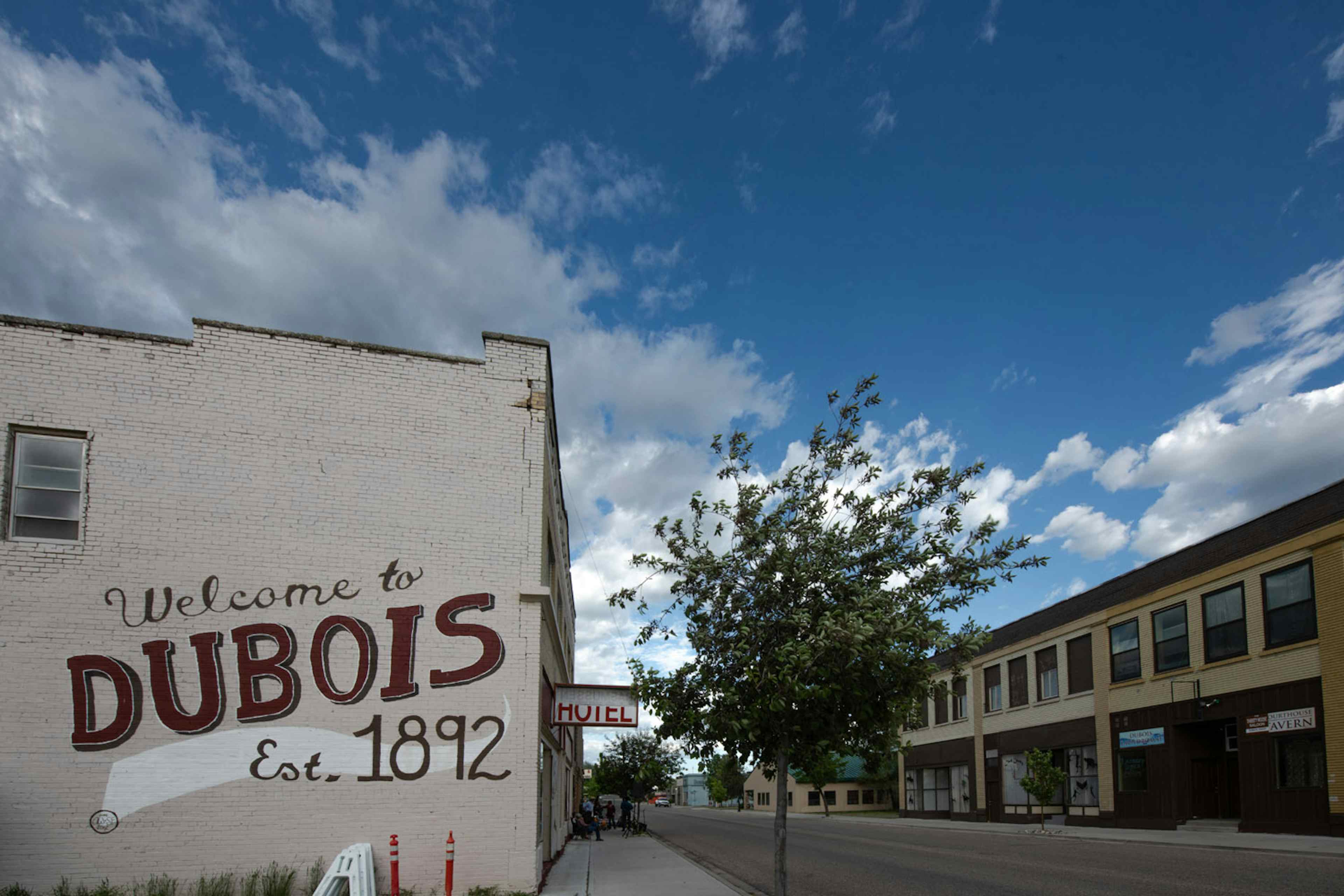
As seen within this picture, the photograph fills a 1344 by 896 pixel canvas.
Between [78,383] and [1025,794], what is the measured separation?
→ 113ft

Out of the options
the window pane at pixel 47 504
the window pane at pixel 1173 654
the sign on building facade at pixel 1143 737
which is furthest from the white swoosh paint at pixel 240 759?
the sign on building facade at pixel 1143 737

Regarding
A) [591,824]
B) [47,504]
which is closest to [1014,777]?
[591,824]

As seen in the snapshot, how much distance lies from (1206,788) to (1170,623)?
15.2ft

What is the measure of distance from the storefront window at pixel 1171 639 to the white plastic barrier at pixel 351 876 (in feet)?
77.8

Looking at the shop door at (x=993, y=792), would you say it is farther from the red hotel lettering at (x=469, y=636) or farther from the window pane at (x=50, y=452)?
the window pane at (x=50, y=452)

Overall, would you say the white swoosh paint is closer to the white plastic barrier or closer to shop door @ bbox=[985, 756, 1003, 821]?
the white plastic barrier

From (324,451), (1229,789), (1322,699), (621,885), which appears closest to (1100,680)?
(1229,789)

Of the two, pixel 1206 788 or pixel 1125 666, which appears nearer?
pixel 1206 788

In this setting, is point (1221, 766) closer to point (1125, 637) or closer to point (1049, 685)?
point (1125, 637)

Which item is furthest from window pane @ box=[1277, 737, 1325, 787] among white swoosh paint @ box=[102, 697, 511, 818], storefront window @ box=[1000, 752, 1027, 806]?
white swoosh paint @ box=[102, 697, 511, 818]

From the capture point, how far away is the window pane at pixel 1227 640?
24.2 m

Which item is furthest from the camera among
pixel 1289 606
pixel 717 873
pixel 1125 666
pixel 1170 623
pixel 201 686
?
pixel 1125 666

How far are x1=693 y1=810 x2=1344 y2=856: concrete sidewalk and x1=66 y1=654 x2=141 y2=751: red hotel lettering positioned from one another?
64.1 feet

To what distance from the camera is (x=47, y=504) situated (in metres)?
12.5
